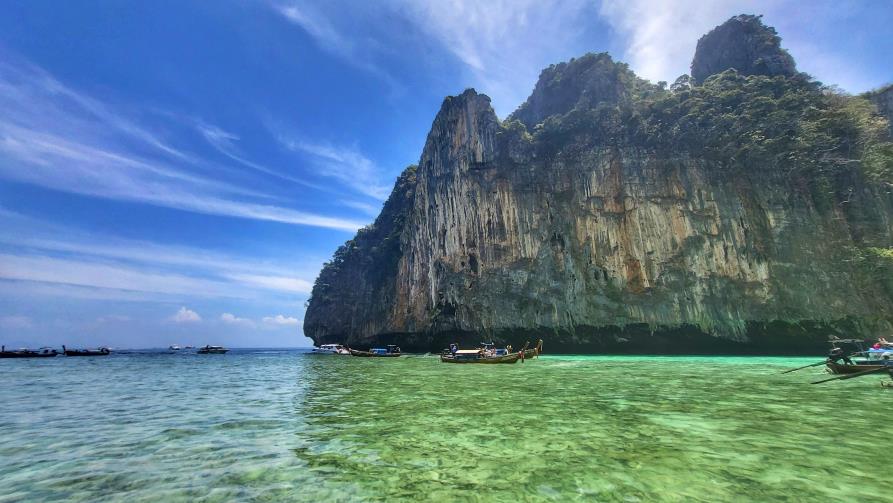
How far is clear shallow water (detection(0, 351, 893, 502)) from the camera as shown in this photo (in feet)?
17.3

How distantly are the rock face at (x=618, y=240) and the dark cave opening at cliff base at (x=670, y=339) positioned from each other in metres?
0.18

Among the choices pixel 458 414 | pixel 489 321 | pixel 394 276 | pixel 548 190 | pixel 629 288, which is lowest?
pixel 458 414

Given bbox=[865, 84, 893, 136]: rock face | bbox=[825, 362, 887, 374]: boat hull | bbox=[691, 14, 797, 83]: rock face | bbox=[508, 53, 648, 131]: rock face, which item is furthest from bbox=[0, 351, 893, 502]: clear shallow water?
bbox=[691, 14, 797, 83]: rock face

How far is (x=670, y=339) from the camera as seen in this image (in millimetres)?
44406

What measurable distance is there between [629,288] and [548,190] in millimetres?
15169

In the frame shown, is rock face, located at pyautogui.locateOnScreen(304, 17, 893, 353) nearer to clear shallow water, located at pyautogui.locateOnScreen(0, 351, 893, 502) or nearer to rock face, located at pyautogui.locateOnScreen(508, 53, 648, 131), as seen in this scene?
rock face, located at pyautogui.locateOnScreen(508, 53, 648, 131)

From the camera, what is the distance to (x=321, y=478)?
5.77 meters

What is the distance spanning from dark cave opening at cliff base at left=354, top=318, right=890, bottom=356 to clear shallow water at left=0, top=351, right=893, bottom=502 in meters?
32.8

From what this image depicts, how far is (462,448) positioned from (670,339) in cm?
4520

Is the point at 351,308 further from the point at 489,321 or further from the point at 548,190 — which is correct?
the point at 548,190

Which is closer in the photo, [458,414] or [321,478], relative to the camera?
[321,478]

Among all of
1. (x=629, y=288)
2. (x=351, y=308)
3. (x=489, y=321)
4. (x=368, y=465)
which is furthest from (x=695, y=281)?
(x=351, y=308)

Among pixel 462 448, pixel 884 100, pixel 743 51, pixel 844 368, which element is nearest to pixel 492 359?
pixel 844 368

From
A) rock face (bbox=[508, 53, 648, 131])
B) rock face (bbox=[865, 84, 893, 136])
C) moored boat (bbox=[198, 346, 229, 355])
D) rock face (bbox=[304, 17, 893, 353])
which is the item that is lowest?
moored boat (bbox=[198, 346, 229, 355])
